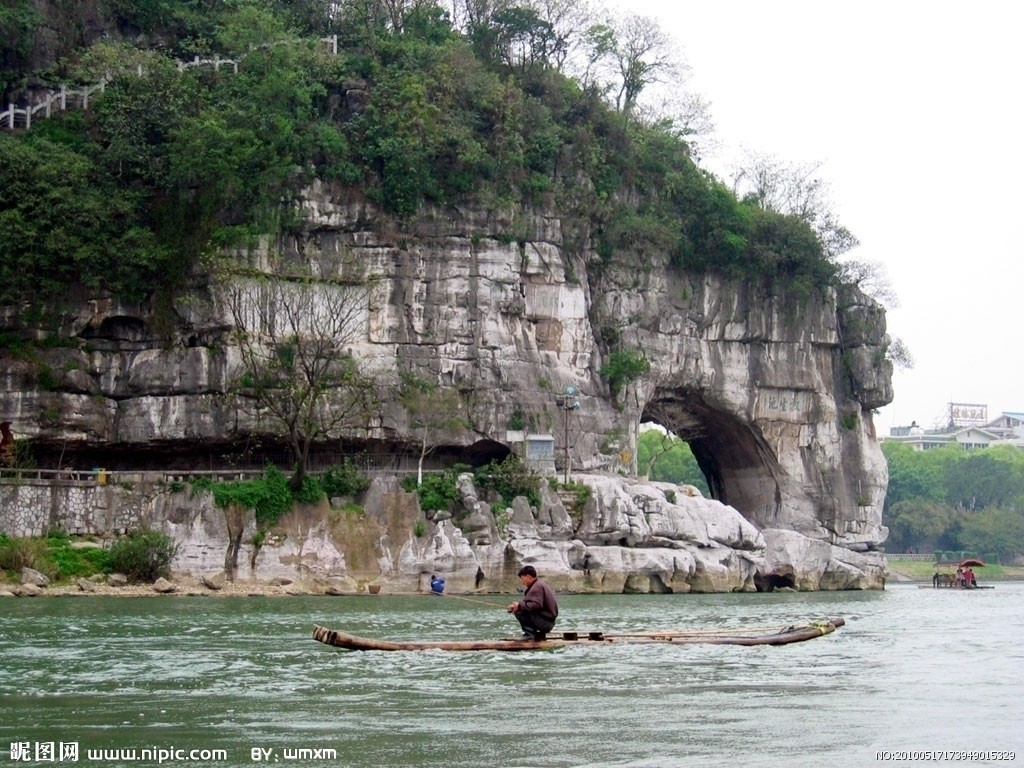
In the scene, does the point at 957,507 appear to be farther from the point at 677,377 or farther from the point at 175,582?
the point at 175,582

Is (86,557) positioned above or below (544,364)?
below

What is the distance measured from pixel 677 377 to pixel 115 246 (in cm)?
2140

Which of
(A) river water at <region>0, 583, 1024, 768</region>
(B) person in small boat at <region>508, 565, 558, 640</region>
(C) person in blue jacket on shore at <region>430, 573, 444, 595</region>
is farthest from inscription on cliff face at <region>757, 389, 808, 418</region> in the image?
(B) person in small boat at <region>508, 565, 558, 640</region>

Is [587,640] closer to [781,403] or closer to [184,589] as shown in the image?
[184,589]

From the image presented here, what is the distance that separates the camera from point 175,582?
4453 cm

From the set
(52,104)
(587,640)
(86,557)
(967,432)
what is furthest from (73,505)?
(967,432)

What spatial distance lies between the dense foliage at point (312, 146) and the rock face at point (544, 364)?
3.32ft

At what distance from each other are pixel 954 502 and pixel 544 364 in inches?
2330

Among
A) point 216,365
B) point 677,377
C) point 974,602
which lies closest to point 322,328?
point 216,365

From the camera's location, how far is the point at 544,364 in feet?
180

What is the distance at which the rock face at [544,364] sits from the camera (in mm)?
50625

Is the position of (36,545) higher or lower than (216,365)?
lower

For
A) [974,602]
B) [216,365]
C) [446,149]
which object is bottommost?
[974,602]

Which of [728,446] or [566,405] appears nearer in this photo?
[566,405]
